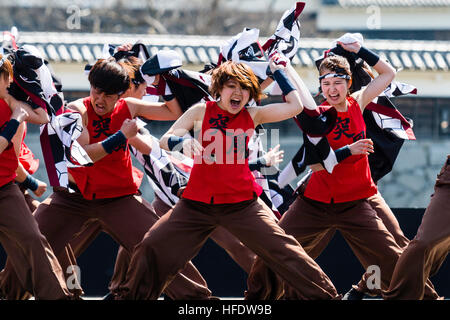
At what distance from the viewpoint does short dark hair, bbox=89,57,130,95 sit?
15.1ft

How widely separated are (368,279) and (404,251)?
643mm

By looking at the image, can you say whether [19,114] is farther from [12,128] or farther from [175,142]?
[175,142]

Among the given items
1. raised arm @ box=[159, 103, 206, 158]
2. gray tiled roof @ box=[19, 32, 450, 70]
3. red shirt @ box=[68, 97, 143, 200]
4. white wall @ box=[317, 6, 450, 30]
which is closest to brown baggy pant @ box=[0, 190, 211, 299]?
red shirt @ box=[68, 97, 143, 200]

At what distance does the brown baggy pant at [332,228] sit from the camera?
15.4ft

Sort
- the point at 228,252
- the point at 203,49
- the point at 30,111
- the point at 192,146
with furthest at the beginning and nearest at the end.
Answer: the point at 203,49 < the point at 228,252 < the point at 30,111 < the point at 192,146

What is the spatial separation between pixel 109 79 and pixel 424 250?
5.96 ft

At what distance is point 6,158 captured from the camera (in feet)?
15.2

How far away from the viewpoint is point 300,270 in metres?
4.27

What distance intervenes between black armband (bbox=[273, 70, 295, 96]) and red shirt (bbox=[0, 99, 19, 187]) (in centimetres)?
140

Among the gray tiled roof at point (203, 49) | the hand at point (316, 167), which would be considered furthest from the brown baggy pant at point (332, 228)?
the gray tiled roof at point (203, 49)

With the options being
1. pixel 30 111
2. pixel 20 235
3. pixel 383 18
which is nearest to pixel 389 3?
pixel 383 18

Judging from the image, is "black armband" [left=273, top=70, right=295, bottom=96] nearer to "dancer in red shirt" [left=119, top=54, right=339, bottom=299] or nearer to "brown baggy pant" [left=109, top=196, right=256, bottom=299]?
"dancer in red shirt" [left=119, top=54, right=339, bottom=299]

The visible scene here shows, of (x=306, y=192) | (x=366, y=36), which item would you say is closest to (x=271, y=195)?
(x=306, y=192)
